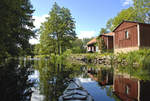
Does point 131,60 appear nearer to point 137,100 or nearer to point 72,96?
point 137,100

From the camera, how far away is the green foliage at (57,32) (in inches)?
1334

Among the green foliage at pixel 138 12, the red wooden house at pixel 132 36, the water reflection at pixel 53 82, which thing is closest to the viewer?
the water reflection at pixel 53 82

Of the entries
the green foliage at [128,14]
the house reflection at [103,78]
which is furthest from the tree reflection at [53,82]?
the green foliage at [128,14]

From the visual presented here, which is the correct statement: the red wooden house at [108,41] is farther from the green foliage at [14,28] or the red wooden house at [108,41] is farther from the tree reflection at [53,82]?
the tree reflection at [53,82]

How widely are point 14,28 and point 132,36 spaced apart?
623 inches

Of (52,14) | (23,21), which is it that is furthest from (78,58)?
(52,14)

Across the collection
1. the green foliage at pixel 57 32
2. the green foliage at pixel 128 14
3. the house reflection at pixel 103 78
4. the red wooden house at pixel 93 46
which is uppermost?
the green foliage at pixel 128 14

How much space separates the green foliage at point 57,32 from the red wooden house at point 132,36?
17045mm

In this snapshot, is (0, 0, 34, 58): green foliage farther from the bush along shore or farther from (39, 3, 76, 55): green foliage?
(39, 3, 76, 55): green foliage

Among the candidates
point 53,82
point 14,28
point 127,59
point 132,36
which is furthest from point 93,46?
point 53,82

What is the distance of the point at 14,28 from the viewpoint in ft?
48.3

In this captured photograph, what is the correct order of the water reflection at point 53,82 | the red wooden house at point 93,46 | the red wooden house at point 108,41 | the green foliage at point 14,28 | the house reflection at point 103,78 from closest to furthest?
the water reflection at point 53,82
the green foliage at point 14,28
the house reflection at point 103,78
the red wooden house at point 108,41
the red wooden house at point 93,46

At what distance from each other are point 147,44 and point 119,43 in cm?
430

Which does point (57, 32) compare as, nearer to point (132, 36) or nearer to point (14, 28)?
point (14, 28)
